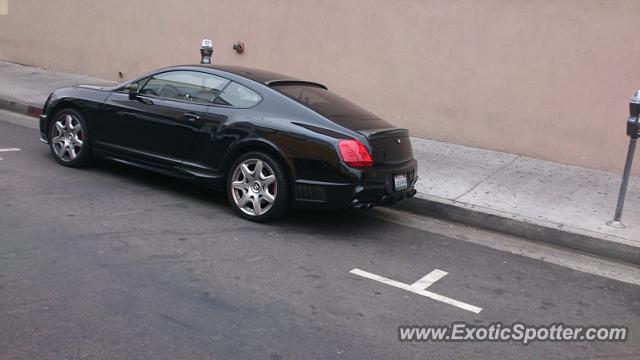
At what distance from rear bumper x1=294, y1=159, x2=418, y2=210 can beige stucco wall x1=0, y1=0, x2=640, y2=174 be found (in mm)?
4009

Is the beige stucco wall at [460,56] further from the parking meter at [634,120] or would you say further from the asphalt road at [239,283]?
the asphalt road at [239,283]

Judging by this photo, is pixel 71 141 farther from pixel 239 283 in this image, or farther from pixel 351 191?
pixel 239 283

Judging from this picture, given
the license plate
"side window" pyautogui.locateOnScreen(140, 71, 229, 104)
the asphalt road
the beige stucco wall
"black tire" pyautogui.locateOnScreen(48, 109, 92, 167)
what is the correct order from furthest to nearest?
the beige stucco wall → "black tire" pyautogui.locateOnScreen(48, 109, 92, 167) → "side window" pyautogui.locateOnScreen(140, 71, 229, 104) → the license plate → the asphalt road

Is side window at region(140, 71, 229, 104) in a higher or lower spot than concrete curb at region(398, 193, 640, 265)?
higher

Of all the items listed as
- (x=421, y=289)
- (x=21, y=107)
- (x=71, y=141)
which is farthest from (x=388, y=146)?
(x=21, y=107)

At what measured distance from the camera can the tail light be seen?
6434mm

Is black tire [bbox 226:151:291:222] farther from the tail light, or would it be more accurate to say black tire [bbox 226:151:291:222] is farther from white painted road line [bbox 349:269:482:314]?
white painted road line [bbox 349:269:482:314]

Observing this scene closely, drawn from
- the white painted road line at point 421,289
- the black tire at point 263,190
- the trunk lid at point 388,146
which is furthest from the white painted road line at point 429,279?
the black tire at point 263,190

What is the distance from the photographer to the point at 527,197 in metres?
8.24

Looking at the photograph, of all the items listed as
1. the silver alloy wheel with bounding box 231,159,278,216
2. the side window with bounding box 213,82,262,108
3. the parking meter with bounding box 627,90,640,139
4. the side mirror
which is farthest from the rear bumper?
the parking meter with bounding box 627,90,640,139

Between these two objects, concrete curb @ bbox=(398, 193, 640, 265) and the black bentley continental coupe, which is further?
concrete curb @ bbox=(398, 193, 640, 265)

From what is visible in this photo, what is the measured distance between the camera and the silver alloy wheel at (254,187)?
6699 millimetres

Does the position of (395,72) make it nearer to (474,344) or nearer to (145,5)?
(145,5)

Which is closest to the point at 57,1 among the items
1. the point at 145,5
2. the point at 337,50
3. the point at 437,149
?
the point at 145,5
